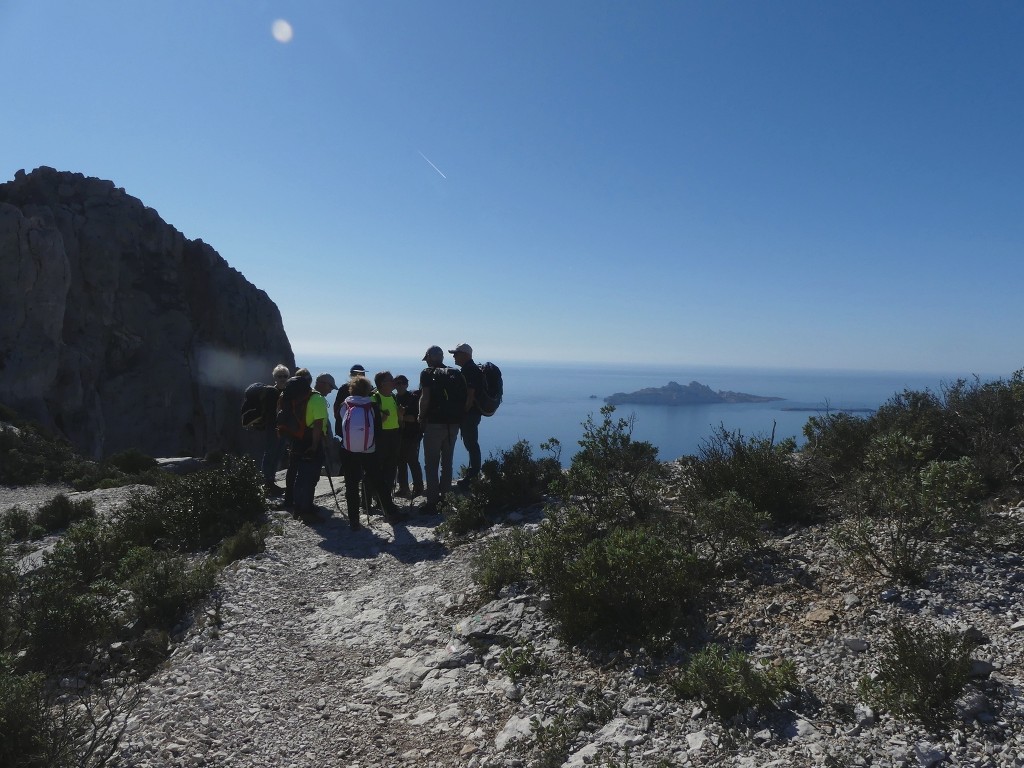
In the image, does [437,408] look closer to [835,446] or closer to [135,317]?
[835,446]

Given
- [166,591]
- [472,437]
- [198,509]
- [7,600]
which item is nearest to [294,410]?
[198,509]

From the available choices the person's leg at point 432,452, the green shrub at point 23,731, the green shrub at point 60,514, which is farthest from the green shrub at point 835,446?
the green shrub at point 60,514

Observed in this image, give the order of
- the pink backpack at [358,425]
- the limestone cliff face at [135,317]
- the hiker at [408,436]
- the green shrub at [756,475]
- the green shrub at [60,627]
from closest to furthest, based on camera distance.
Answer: the green shrub at [60,627] → the green shrub at [756,475] → the pink backpack at [358,425] → the hiker at [408,436] → the limestone cliff face at [135,317]

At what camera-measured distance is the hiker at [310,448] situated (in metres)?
9.09

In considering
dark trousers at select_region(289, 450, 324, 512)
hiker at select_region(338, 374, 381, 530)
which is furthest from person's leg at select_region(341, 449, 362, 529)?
dark trousers at select_region(289, 450, 324, 512)

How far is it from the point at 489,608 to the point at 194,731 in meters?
2.42

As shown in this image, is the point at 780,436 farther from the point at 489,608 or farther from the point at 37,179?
the point at 37,179

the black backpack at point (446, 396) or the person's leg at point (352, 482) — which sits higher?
the black backpack at point (446, 396)

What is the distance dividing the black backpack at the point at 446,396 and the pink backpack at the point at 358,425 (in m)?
1.02

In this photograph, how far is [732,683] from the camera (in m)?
3.50

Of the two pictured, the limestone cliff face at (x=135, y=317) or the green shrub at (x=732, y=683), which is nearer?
the green shrub at (x=732, y=683)

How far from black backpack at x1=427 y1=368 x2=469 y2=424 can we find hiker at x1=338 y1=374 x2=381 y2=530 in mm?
856

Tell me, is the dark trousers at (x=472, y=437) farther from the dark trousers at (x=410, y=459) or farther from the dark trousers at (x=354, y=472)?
the dark trousers at (x=354, y=472)

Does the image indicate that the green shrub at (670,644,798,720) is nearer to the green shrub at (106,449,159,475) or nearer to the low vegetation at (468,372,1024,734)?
the low vegetation at (468,372,1024,734)
